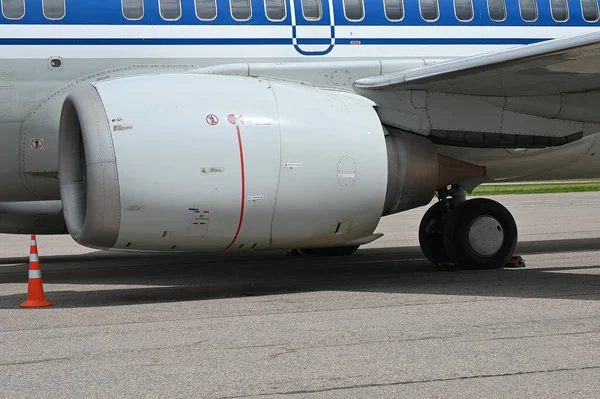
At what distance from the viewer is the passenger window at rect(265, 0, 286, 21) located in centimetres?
1161

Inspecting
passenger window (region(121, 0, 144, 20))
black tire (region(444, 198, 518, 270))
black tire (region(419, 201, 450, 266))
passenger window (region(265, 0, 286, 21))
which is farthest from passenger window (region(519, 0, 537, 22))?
passenger window (region(121, 0, 144, 20))

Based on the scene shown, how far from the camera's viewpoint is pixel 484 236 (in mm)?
11891

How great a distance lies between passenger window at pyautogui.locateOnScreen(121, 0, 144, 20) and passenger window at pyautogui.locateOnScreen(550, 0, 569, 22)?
5.57 metres

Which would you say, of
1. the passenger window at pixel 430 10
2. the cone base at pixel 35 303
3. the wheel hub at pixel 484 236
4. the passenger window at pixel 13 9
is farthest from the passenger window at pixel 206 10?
the wheel hub at pixel 484 236

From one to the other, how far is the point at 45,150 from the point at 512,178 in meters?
6.23

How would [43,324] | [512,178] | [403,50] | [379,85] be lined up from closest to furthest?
[43,324] → [379,85] → [403,50] → [512,178]

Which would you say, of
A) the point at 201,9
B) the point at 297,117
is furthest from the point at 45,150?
the point at 297,117

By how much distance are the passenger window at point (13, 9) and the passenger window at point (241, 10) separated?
2.49m

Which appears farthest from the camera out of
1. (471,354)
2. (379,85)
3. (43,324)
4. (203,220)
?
(379,85)

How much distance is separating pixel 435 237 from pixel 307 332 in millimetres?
5053

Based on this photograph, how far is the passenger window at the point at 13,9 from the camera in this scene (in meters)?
10.9

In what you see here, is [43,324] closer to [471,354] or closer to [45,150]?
[45,150]

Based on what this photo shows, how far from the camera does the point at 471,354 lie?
6.84m

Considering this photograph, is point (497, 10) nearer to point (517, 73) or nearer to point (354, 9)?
point (354, 9)
